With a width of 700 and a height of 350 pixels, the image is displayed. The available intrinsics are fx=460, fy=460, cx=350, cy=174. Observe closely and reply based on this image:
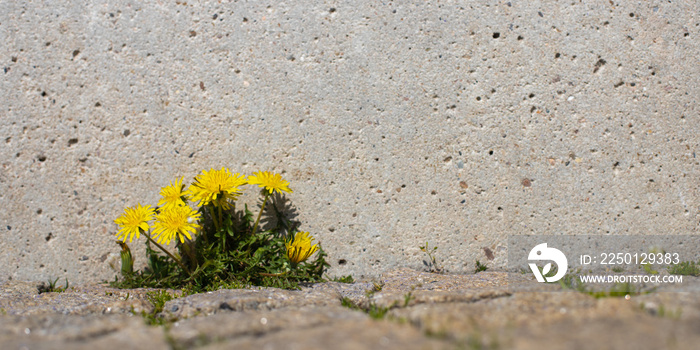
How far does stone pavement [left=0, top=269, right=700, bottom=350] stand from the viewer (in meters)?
1.28

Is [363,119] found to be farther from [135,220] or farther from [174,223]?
[135,220]

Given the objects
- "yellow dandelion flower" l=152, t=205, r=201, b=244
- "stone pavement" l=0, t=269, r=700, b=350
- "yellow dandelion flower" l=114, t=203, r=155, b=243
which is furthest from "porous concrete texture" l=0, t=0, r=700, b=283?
"stone pavement" l=0, t=269, r=700, b=350

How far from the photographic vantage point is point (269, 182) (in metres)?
2.40

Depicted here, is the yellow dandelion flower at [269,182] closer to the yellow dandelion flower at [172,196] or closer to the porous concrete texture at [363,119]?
the porous concrete texture at [363,119]

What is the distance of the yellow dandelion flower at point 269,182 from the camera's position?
7.84 ft

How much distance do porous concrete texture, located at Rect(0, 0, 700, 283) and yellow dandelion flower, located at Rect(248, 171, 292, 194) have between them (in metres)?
0.15

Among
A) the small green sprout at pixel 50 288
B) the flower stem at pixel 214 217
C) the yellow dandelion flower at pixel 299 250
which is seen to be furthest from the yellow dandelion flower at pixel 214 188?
the small green sprout at pixel 50 288

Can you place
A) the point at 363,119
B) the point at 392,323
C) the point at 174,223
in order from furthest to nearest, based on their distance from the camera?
the point at 363,119
the point at 174,223
the point at 392,323

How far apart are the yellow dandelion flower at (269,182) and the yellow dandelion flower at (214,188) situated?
8 cm

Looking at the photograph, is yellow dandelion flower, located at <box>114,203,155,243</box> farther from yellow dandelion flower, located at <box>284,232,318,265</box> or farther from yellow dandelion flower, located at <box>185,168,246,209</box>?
yellow dandelion flower, located at <box>284,232,318,265</box>

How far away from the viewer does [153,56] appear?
264 cm

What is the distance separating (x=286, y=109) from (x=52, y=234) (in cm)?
147

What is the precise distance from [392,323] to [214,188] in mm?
1223

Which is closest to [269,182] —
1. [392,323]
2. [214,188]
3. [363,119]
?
[214,188]
